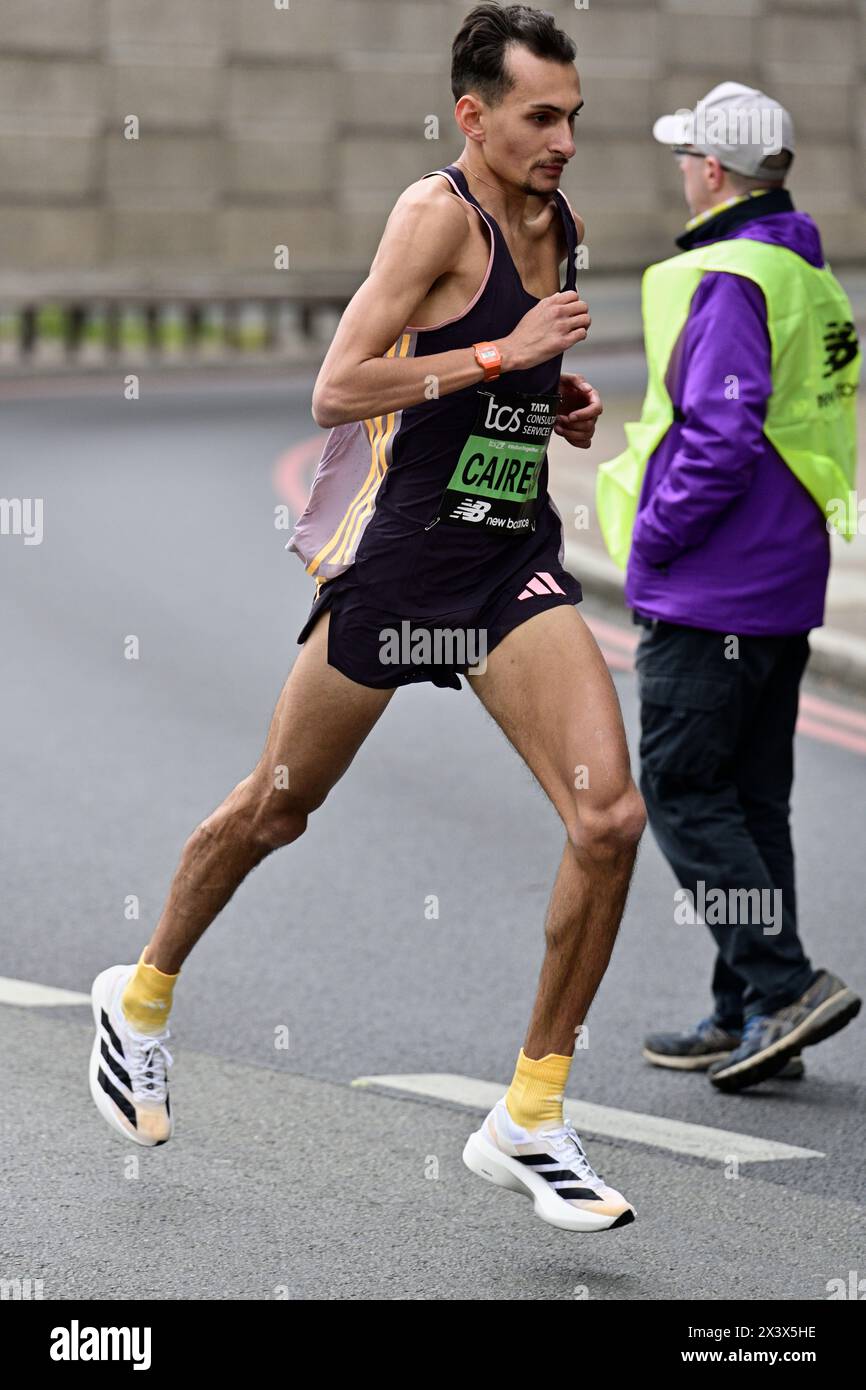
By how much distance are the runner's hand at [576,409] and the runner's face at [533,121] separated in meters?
0.49

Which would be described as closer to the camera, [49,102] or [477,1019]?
[477,1019]

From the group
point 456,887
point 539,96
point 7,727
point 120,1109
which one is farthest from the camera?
point 7,727

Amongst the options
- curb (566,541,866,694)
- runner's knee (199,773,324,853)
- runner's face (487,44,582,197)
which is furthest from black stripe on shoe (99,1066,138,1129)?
curb (566,541,866,694)

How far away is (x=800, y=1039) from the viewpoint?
5113 millimetres

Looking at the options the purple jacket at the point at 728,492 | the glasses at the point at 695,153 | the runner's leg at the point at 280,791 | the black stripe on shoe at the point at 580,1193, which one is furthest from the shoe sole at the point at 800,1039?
the glasses at the point at 695,153

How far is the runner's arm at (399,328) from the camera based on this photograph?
3980mm

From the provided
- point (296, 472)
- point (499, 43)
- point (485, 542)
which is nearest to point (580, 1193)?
point (485, 542)

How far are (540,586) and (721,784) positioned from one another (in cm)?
133

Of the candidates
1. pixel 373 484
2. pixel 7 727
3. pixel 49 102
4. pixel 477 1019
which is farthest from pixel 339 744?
pixel 49 102

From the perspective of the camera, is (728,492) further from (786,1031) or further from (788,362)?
(786,1031)

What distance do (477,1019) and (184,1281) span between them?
1.93 meters

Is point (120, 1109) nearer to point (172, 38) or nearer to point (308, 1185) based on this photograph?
point (308, 1185)

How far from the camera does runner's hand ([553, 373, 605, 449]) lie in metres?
4.45

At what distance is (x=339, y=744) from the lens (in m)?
4.24
